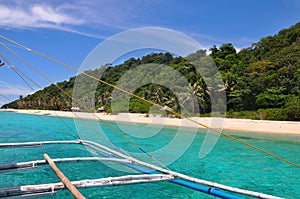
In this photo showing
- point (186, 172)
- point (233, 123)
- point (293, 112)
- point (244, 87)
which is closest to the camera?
point (186, 172)

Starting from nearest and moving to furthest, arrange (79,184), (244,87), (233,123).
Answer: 1. (79,184)
2. (233,123)
3. (244,87)

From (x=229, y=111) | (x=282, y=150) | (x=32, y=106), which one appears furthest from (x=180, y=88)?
(x=32, y=106)

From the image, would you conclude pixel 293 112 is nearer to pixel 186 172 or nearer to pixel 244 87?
pixel 244 87

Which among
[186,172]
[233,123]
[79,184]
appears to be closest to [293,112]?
[233,123]

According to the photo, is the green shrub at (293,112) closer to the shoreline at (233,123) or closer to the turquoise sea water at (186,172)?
the shoreline at (233,123)

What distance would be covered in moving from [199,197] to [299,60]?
95.3 ft

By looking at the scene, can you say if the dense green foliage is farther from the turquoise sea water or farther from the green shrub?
the turquoise sea water

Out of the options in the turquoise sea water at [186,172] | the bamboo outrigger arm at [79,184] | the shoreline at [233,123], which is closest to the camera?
the bamboo outrigger arm at [79,184]

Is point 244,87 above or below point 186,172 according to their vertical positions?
above

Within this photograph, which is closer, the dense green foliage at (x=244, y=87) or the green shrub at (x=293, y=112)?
the green shrub at (x=293, y=112)

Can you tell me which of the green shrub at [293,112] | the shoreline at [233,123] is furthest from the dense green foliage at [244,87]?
the shoreline at [233,123]

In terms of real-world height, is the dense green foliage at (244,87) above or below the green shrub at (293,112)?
above

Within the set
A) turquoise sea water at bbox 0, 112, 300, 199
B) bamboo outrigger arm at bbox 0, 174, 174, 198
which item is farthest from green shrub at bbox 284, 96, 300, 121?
bamboo outrigger arm at bbox 0, 174, 174, 198

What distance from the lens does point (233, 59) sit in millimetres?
37312
